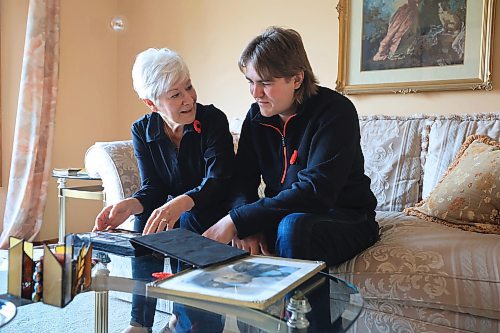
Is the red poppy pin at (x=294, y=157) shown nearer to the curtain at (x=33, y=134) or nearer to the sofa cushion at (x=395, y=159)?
Result: the sofa cushion at (x=395, y=159)

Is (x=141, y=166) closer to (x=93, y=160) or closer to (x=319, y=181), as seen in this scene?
(x=93, y=160)

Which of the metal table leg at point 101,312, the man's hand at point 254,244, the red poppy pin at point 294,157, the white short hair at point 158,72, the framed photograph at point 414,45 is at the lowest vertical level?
the metal table leg at point 101,312

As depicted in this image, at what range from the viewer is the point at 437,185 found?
5.53 feet

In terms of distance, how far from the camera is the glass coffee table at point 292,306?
80 cm

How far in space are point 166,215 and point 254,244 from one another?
9.6 inches

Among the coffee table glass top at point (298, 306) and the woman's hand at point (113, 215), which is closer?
the coffee table glass top at point (298, 306)

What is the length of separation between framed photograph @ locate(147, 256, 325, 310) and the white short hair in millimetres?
685

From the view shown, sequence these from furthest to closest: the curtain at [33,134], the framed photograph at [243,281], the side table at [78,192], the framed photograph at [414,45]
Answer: the curtain at [33,134] → the side table at [78,192] → the framed photograph at [414,45] → the framed photograph at [243,281]

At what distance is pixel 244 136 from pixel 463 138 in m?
0.87

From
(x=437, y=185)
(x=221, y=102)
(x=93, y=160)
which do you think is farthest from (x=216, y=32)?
(x=437, y=185)

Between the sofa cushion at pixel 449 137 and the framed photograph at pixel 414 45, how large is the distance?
31cm

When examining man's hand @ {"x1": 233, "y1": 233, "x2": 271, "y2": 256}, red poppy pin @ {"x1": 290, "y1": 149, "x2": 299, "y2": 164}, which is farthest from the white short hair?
man's hand @ {"x1": 233, "y1": 233, "x2": 271, "y2": 256}

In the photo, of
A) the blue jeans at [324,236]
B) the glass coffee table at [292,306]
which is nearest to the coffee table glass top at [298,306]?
the glass coffee table at [292,306]

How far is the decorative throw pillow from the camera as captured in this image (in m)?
1.49
